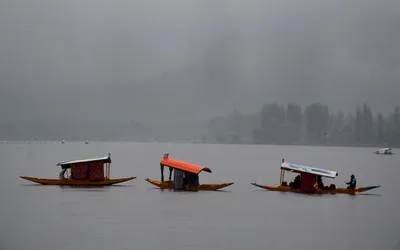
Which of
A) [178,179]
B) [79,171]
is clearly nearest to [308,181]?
[178,179]

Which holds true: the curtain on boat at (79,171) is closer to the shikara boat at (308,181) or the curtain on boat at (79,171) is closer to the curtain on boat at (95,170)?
the curtain on boat at (95,170)

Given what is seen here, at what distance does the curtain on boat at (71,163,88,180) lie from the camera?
57438 millimetres

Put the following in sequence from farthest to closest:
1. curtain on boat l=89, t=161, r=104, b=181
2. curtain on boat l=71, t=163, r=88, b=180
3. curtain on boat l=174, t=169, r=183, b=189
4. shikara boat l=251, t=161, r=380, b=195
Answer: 1. curtain on boat l=89, t=161, r=104, b=181
2. curtain on boat l=71, t=163, r=88, b=180
3. curtain on boat l=174, t=169, r=183, b=189
4. shikara boat l=251, t=161, r=380, b=195

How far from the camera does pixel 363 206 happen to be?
53969 millimetres

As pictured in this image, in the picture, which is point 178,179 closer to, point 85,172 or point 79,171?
point 85,172

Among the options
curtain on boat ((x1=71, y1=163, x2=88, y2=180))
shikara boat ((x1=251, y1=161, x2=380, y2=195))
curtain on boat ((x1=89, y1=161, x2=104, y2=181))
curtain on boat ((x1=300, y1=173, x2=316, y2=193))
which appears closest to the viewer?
shikara boat ((x1=251, y1=161, x2=380, y2=195))

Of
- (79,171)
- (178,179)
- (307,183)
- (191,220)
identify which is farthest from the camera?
(79,171)

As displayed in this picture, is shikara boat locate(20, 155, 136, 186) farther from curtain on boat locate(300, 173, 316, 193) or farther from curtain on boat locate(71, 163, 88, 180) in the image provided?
curtain on boat locate(300, 173, 316, 193)

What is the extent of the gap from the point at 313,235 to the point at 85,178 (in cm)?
2857

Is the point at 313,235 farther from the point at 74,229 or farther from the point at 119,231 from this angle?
the point at 74,229

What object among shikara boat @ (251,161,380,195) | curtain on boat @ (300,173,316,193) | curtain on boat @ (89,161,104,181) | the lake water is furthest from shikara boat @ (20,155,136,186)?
curtain on boat @ (300,173,316,193)

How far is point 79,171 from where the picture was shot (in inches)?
2265

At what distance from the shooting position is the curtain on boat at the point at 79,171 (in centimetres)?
5744

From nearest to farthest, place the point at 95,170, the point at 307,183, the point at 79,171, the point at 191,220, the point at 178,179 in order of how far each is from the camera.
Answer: the point at 191,220 < the point at 307,183 < the point at 178,179 < the point at 79,171 < the point at 95,170
